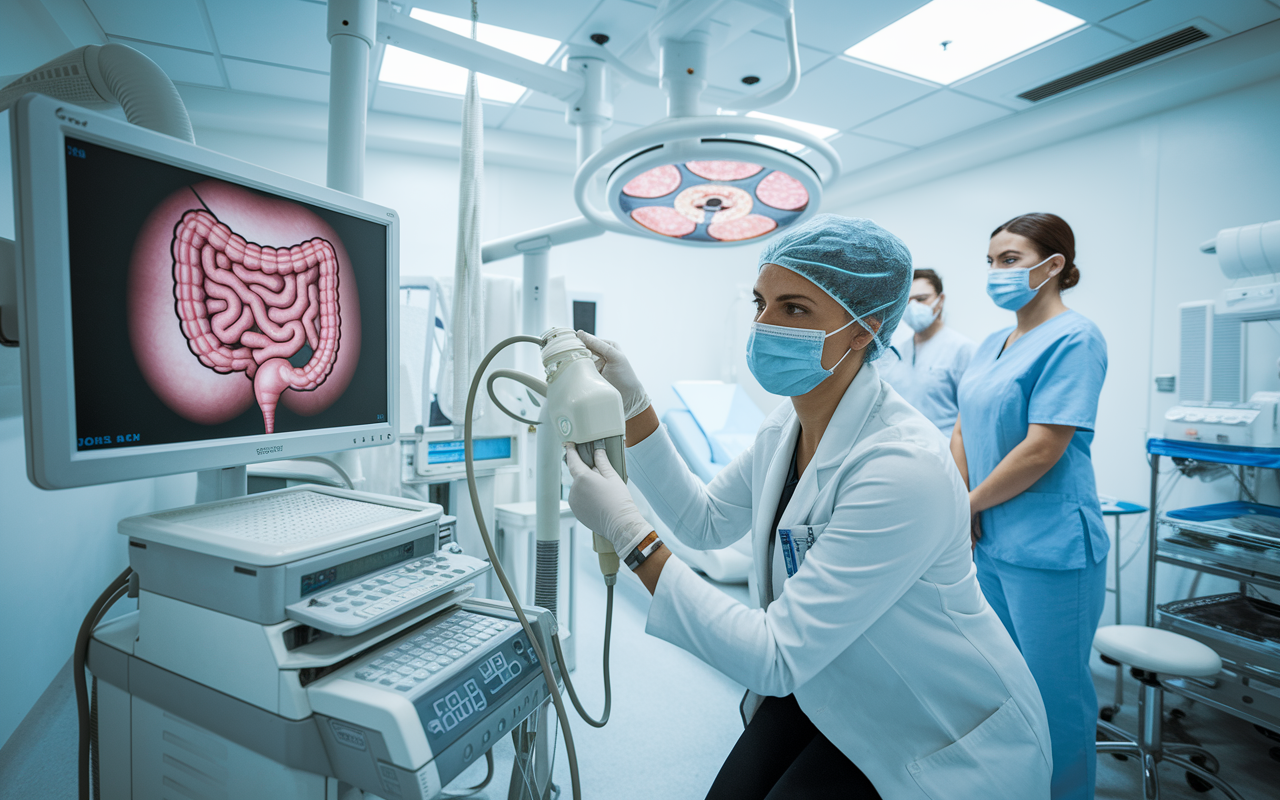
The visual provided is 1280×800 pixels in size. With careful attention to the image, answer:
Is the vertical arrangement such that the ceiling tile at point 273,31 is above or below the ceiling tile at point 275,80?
below

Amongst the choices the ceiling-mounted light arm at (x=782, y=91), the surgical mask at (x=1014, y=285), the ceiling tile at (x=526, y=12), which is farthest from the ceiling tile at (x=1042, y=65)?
the ceiling-mounted light arm at (x=782, y=91)

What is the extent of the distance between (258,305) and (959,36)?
302cm

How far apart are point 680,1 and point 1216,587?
3380mm

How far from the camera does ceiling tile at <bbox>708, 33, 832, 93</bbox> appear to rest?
2594 mm

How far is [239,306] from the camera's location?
2.78 feet

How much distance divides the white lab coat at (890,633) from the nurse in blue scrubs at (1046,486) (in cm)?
60

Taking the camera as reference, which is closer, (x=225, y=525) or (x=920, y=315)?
(x=225, y=525)

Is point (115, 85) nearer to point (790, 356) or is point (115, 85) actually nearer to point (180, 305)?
point (180, 305)

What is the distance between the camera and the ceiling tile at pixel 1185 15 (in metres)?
2.29

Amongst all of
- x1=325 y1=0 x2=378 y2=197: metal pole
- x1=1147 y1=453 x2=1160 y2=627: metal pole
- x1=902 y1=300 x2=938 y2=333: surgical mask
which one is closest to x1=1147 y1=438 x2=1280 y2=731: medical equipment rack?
x1=1147 y1=453 x2=1160 y2=627: metal pole

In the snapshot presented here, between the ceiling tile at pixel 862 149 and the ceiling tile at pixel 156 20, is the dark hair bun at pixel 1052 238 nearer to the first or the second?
the ceiling tile at pixel 862 149

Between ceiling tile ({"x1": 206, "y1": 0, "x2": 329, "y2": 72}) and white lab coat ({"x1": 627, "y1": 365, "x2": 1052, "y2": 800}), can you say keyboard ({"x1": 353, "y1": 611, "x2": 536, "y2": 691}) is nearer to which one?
white lab coat ({"x1": 627, "y1": 365, "x2": 1052, "y2": 800})

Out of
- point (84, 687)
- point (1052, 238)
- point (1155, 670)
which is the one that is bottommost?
point (1155, 670)

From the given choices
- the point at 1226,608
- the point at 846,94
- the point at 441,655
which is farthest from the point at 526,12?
the point at 1226,608
